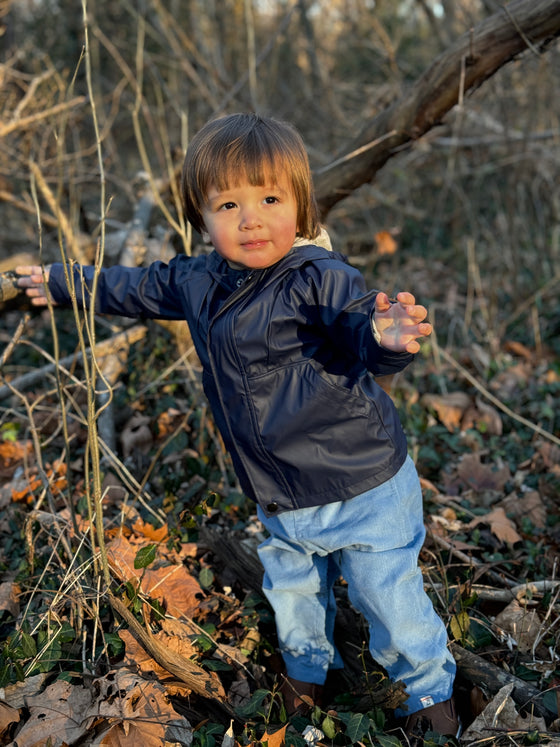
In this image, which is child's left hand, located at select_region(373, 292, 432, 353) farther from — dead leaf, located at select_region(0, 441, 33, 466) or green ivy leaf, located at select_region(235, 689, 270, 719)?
dead leaf, located at select_region(0, 441, 33, 466)

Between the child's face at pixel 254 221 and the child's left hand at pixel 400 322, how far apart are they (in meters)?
0.40

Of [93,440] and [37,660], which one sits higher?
[93,440]

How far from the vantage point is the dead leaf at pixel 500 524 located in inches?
97.9

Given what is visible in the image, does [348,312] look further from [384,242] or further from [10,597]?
[384,242]

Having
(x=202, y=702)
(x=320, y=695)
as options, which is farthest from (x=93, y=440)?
(x=320, y=695)

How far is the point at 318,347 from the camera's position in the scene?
1803 mm

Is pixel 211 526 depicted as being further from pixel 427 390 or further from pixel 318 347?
pixel 427 390

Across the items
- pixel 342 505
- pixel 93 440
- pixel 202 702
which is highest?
pixel 93 440

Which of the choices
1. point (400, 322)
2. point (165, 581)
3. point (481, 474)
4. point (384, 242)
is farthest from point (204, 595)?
point (384, 242)

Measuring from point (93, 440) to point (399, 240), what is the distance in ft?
17.9

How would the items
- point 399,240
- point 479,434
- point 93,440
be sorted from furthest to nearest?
point 399,240, point 479,434, point 93,440

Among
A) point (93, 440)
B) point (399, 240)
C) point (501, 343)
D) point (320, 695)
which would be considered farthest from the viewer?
point (399, 240)

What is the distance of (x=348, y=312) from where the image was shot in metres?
1.63

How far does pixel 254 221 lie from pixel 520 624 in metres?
1.60
